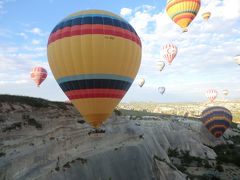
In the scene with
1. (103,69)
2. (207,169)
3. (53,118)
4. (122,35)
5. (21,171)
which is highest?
(122,35)

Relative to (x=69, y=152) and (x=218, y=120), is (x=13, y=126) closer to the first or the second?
(x=69, y=152)

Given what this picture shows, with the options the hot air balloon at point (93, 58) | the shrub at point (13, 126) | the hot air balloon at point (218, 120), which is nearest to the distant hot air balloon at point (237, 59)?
the hot air balloon at point (218, 120)

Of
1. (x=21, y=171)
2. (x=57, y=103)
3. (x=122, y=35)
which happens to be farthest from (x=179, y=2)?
(x=21, y=171)

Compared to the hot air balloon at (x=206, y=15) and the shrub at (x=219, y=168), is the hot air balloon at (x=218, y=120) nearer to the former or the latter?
the shrub at (x=219, y=168)

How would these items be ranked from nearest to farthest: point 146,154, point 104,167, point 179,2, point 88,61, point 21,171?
point 88,61 → point 21,171 → point 104,167 → point 146,154 → point 179,2

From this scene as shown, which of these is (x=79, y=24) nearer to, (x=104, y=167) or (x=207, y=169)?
(x=104, y=167)

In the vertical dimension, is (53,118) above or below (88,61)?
below

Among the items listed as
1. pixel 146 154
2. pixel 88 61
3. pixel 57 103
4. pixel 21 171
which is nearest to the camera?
pixel 88 61

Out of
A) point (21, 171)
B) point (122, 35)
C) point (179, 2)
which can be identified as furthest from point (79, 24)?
point (179, 2)

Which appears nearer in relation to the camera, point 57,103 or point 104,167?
point 104,167

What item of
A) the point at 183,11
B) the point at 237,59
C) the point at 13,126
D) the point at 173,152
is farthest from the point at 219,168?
the point at 13,126
